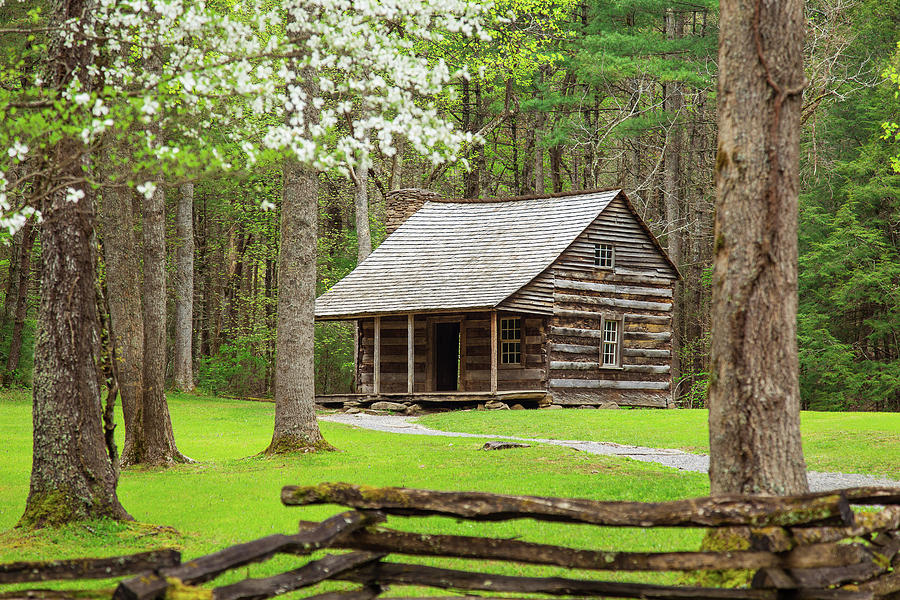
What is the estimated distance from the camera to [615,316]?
3000 cm

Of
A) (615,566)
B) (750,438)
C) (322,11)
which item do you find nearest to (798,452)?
(750,438)

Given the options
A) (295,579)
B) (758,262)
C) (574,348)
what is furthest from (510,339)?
(295,579)

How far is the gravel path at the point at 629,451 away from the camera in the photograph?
12.7 metres

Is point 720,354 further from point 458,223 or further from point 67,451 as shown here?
point 458,223

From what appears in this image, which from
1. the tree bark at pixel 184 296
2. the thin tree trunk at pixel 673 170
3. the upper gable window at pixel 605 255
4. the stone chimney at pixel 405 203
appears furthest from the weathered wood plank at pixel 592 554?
the stone chimney at pixel 405 203

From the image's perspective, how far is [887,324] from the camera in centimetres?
3262

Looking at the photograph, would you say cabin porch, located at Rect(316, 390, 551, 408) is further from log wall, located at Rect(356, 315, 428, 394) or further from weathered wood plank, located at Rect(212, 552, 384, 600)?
weathered wood plank, located at Rect(212, 552, 384, 600)

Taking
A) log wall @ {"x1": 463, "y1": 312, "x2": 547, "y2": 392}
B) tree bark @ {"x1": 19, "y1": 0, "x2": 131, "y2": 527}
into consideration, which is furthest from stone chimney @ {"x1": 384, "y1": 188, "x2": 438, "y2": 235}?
tree bark @ {"x1": 19, "y1": 0, "x2": 131, "y2": 527}

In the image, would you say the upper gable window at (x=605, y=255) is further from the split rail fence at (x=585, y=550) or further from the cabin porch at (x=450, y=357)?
the split rail fence at (x=585, y=550)

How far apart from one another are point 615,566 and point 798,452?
1.89 m

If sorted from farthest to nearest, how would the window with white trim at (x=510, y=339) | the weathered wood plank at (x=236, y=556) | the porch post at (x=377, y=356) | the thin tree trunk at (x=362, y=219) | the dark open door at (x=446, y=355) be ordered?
the thin tree trunk at (x=362, y=219)
the dark open door at (x=446, y=355)
the porch post at (x=377, y=356)
the window with white trim at (x=510, y=339)
the weathered wood plank at (x=236, y=556)

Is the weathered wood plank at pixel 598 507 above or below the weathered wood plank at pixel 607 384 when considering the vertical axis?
above

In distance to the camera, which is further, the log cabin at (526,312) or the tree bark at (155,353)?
the log cabin at (526,312)

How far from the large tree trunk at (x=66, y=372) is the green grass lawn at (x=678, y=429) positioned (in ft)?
35.6
